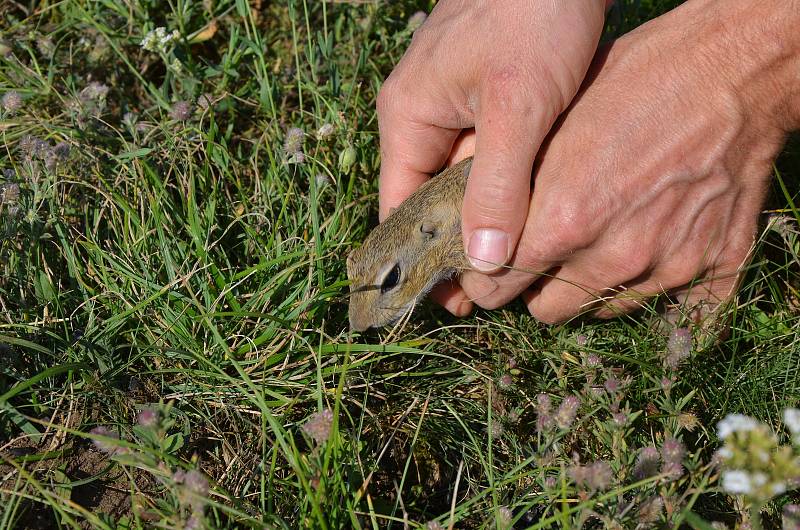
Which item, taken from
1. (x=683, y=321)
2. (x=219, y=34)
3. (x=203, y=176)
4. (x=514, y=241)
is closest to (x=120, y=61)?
(x=219, y=34)

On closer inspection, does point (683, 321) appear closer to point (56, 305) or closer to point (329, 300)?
point (329, 300)

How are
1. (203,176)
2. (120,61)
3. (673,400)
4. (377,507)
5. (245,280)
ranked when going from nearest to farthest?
(377,507)
(673,400)
(245,280)
(203,176)
(120,61)

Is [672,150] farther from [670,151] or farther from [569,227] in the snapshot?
[569,227]

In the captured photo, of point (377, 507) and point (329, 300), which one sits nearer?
point (377, 507)

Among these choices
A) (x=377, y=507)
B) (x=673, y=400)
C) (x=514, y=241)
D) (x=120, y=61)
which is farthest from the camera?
(x=120, y=61)

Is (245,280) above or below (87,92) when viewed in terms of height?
below

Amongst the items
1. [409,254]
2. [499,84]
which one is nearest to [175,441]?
[409,254]
